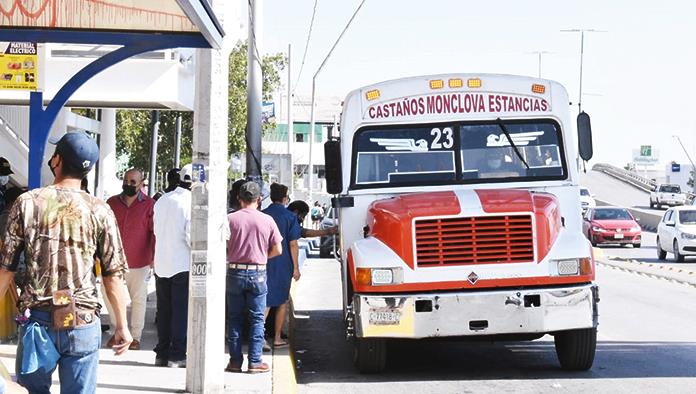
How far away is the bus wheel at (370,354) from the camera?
38.2 ft

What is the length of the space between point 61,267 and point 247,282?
5.07 meters

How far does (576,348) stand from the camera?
1170 cm

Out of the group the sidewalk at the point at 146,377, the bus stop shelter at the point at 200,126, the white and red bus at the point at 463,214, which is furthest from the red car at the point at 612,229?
the bus stop shelter at the point at 200,126

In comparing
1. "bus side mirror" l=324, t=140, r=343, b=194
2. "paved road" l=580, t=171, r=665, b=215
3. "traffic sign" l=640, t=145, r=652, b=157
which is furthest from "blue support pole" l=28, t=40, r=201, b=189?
"traffic sign" l=640, t=145, r=652, b=157

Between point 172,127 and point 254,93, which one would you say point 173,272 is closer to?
point 254,93

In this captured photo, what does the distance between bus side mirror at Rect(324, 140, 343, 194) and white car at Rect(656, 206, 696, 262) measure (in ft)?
72.0

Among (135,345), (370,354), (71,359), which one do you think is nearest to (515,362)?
(370,354)

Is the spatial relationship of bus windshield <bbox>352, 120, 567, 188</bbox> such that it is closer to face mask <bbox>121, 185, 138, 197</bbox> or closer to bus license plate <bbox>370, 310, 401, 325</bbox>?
bus license plate <bbox>370, 310, 401, 325</bbox>

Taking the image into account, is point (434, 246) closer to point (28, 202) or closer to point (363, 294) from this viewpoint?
point (363, 294)

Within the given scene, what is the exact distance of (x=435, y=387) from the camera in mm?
11219

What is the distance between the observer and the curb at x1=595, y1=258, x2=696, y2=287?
2622 centimetres

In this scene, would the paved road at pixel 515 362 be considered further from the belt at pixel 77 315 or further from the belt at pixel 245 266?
the belt at pixel 77 315

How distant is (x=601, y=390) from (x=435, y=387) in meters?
1.53

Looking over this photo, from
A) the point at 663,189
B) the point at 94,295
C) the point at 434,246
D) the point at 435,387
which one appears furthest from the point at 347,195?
the point at 663,189
